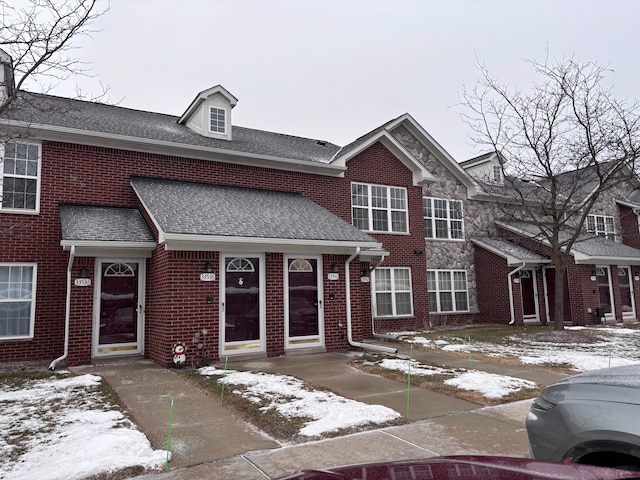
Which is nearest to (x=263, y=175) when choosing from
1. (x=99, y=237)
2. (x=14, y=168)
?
(x=99, y=237)

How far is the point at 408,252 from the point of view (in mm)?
16500

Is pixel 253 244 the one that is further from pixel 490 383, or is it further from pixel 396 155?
pixel 396 155

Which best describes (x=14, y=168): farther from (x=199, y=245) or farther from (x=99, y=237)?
(x=199, y=245)

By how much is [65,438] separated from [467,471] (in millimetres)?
4770

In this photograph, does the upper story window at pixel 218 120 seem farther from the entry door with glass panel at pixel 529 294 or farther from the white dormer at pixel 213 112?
the entry door with glass panel at pixel 529 294

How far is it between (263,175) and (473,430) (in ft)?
33.4

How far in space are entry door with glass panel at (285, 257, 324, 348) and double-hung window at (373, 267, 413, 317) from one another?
4612 millimetres

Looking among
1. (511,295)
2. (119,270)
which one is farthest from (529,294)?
(119,270)

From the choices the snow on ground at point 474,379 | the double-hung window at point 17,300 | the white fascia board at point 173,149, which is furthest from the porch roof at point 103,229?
the snow on ground at point 474,379

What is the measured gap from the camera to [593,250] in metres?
19.2

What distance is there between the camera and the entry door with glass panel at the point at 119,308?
34.2 feet

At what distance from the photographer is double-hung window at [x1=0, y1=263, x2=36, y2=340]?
9.98 m

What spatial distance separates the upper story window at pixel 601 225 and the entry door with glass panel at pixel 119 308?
888 inches

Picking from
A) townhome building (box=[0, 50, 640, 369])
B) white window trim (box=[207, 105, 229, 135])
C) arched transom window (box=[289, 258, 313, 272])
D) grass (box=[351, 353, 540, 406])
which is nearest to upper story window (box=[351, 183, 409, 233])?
townhome building (box=[0, 50, 640, 369])
